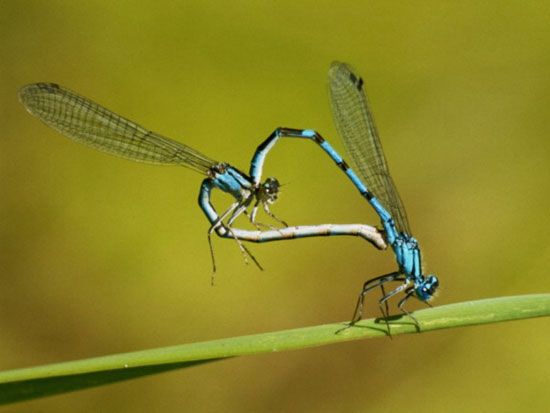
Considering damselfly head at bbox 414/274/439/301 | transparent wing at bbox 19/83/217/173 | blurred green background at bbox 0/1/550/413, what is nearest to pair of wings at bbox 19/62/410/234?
transparent wing at bbox 19/83/217/173

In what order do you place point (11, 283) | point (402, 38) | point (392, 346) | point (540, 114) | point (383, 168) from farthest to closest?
point (402, 38)
point (540, 114)
point (11, 283)
point (392, 346)
point (383, 168)

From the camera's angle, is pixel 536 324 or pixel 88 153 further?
pixel 88 153

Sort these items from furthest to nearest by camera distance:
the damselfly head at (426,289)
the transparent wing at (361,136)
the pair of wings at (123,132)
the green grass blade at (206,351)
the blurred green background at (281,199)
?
the blurred green background at (281,199) < the pair of wings at (123,132) < the transparent wing at (361,136) < the damselfly head at (426,289) < the green grass blade at (206,351)

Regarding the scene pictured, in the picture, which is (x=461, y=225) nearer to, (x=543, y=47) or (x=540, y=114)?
(x=540, y=114)

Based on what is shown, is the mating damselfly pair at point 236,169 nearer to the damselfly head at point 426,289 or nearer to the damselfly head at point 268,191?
the damselfly head at point 268,191

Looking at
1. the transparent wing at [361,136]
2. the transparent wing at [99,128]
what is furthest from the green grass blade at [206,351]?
the transparent wing at [99,128]

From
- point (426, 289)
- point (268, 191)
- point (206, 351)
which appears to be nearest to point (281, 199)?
point (268, 191)

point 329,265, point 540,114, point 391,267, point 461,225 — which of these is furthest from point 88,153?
point 540,114
